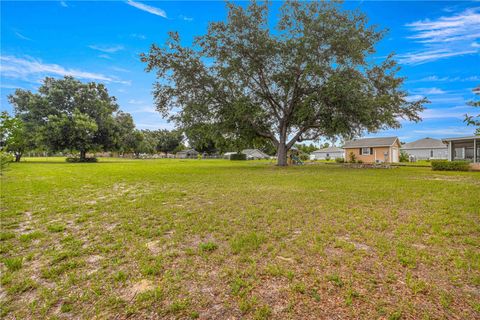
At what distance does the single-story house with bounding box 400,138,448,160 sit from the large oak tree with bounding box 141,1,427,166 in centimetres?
2642

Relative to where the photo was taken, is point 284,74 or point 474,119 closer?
point 474,119

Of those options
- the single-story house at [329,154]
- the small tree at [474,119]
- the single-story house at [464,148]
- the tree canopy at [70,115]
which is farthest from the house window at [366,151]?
the tree canopy at [70,115]

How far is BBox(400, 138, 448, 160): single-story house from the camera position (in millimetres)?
37656

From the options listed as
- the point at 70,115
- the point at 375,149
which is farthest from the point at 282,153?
the point at 70,115

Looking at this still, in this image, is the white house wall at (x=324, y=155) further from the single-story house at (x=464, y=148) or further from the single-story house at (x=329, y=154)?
the single-story house at (x=464, y=148)

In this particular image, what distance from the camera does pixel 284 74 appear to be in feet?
59.0

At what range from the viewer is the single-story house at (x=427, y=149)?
3766 centimetres

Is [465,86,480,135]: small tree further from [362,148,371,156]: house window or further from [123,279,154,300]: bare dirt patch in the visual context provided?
[362,148,371,156]: house window

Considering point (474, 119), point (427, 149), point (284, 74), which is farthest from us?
point (427, 149)

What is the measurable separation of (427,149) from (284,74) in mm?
37157

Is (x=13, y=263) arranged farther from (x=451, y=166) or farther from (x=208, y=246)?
(x=451, y=166)

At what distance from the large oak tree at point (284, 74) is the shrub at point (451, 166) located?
14.3ft

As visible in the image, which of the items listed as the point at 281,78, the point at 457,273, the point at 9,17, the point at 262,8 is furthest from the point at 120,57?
the point at 457,273

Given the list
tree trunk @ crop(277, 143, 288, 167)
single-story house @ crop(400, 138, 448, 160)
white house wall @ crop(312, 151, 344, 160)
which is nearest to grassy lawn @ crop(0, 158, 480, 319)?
tree trunk @ crop(277, 143, 288, 167)
